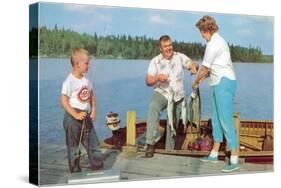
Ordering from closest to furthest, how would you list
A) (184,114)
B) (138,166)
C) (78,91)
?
(78,91), (138,166), (184,114)

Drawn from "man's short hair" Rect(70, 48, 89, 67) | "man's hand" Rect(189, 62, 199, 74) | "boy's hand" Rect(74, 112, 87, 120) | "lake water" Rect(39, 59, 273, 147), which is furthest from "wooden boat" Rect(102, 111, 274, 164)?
"man's short hair" Rect(70, 48, 89, 67)

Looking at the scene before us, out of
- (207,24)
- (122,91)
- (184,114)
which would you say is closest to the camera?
(122,91)

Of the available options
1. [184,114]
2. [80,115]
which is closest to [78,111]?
[80,115]

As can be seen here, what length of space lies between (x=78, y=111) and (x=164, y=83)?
1.17 meters

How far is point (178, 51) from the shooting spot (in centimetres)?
964

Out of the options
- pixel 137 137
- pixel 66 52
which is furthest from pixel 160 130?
pixel 66 52

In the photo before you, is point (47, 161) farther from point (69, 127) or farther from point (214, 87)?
point (214, 87)

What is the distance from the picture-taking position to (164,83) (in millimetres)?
9508

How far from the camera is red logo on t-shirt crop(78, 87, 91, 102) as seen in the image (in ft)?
29.4

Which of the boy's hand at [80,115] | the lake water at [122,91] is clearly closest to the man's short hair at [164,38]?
the lake water at [122,91]

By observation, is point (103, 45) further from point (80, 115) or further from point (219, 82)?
point (219, 82)

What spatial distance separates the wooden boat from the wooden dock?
0.09 meters

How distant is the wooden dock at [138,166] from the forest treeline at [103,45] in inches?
43.9

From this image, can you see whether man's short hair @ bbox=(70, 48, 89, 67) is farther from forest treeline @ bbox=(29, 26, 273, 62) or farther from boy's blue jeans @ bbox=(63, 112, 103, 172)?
boy's blue jeans @ bbox=(63, 112, 103, 172)
